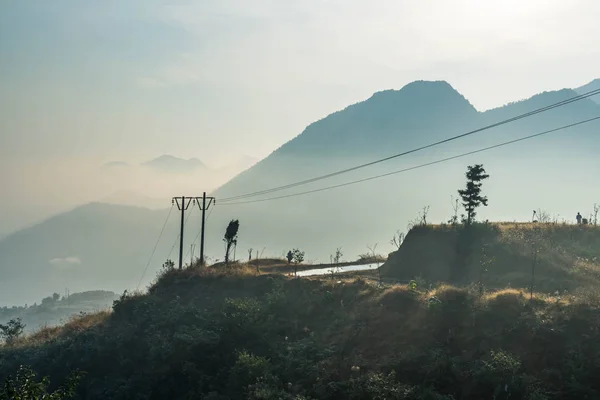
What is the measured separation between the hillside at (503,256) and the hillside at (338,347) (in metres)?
6.23

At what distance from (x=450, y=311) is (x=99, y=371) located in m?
19.2

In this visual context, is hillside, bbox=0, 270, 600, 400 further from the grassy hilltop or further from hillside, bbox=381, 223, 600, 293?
hillside, bbox=381, 223, 600, 293

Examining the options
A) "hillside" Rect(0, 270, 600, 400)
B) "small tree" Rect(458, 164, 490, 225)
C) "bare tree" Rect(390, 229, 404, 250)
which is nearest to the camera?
"hillside" Rect(0, 270, 600, 400)

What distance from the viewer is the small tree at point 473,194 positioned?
3738cm

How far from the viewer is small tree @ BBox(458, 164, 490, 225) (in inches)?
1471

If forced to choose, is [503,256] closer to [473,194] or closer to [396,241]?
[473,194]

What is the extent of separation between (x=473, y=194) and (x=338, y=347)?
62.9ft

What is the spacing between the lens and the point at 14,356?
33156 mm

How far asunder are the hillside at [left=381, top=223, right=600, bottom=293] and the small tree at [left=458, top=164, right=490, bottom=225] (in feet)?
5.93

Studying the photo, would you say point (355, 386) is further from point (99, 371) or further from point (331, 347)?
point (99, 371)

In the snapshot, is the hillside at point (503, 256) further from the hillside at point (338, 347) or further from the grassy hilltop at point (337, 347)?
the hillside at point (338, 347)

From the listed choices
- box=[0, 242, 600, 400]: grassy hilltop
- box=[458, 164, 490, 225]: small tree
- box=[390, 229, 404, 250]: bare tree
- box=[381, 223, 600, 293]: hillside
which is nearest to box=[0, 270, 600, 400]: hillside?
box=[0, 242, 600, 400]: grassy hilltop

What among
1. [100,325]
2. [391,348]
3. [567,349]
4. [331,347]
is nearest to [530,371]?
[567,349]

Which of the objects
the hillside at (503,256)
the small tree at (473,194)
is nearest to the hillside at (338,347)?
the hillside at (503,256)
